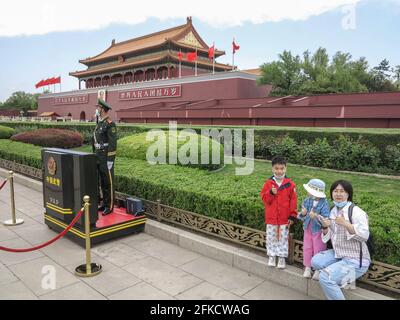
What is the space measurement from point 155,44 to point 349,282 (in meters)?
33.2

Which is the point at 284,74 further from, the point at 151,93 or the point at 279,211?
the point at 279,211

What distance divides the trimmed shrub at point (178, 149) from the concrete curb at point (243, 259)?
188 cm

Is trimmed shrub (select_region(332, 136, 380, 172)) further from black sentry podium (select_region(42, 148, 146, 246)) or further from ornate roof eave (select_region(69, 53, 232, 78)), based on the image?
ornate roof eave (select_region(69, 53, 232, 78))

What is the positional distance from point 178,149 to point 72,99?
118 feet

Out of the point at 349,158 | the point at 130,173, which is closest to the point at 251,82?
the point at 349,158

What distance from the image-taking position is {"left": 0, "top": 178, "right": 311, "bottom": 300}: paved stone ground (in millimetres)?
3115

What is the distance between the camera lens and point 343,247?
2.79 meters

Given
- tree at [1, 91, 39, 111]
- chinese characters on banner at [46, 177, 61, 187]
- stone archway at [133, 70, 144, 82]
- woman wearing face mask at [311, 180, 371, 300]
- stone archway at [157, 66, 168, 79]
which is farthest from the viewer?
tree at [1, 91, 39, 111]

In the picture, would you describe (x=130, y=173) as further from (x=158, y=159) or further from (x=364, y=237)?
(x=364, y=237)

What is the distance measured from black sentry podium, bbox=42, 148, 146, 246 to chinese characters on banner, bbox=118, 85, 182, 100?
21.9 metres

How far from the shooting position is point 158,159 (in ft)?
21.8

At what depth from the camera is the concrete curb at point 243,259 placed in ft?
9.87

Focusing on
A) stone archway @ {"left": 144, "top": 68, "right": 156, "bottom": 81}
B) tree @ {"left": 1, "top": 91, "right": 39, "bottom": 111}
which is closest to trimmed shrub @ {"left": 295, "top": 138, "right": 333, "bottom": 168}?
stone archway @ {"left": 144, "top": 68, "right": 156, "bottom": 81}

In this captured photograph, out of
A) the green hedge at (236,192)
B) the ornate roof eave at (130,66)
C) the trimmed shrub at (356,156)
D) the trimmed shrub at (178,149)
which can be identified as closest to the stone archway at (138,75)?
the ornate roof eave at (130,66)
